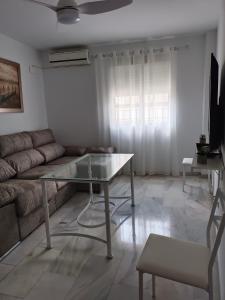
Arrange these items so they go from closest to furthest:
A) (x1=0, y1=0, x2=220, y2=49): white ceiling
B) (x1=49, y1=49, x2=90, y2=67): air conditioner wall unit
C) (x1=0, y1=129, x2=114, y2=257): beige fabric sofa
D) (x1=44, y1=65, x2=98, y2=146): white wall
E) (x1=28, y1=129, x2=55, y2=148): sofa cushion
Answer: (x1=0, y1=129, x2=114, y2=257): beige fabric sofa
(x1=0, y1=0, x2=220, y2=49): white ceiling
(x1=28, y1=129, x2=55, y2=148): sofa cushion
(x1=49, y1=49, x2=90, y2=67): air conditioner wall unit
(x1=44, y1=65, x2=98, y2=146): white wall

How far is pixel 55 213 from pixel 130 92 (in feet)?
8.38

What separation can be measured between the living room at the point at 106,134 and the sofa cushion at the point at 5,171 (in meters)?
0.03

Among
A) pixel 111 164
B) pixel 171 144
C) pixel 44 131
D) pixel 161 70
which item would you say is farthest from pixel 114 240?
pixel 161 70

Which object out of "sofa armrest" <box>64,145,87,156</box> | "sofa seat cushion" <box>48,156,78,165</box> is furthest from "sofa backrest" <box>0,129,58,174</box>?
"sofa armrest" <box>64,145,87,156</box>

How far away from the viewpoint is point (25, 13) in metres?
2.87

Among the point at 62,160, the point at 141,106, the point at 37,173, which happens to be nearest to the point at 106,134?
the point at 141,106

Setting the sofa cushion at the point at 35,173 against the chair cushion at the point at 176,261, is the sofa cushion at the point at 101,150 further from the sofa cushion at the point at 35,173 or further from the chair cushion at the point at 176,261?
the chair cushion at the point at 176,261

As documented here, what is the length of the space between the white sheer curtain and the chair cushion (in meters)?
3.04

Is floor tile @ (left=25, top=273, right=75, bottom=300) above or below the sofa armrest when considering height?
below

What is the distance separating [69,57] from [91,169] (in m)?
2.84

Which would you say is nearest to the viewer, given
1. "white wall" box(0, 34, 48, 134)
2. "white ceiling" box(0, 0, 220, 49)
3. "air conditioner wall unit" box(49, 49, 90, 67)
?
"white ceiling" box(0, 0, 220, 49)

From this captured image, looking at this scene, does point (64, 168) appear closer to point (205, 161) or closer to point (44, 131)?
point (205, 161)

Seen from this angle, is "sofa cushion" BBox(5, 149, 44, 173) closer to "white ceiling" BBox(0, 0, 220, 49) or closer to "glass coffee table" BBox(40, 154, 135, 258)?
"glass coffee table" BBox(40, 154, 135, 258)

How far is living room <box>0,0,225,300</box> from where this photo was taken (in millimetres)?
2008
